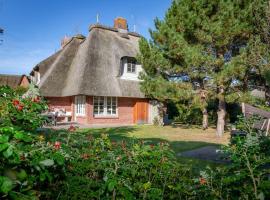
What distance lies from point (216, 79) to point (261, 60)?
8.36 ft

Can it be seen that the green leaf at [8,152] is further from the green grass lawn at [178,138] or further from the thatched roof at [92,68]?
the thatched roof at [92,68]

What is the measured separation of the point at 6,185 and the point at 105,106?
21418 millimetres

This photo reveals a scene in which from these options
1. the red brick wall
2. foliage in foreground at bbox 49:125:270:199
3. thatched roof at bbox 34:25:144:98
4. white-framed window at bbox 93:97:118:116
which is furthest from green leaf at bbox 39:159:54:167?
white-framed window at bbox 93:97:118:116

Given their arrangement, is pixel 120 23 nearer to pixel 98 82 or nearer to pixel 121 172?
pixel 98 82

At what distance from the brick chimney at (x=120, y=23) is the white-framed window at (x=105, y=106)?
31.7 ft

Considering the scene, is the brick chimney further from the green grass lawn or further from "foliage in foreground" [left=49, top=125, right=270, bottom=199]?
"foliage in foreground" [left=49, top=125, right=270, bottom=199]

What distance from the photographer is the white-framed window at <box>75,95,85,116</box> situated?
75.7ft

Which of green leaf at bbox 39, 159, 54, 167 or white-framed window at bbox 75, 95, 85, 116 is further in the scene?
white-framed window at bbox 75, 95, 85, 116

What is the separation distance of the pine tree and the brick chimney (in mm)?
12120

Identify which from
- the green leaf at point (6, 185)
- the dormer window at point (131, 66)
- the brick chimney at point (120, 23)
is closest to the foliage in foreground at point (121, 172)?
the green leaf at point (6, 185)

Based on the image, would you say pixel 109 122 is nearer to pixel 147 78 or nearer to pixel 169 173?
pixel 147 78

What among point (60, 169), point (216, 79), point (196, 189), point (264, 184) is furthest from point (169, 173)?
point (216, 79)

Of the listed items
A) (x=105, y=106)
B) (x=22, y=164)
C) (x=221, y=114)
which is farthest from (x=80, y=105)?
(x=22, y=164)

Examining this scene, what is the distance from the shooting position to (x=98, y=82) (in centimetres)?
2230
